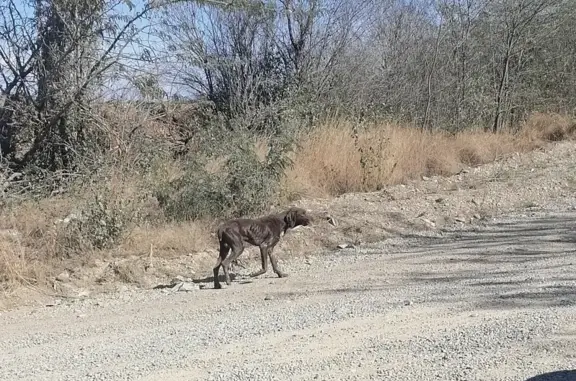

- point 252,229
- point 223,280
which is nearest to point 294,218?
point 252,229

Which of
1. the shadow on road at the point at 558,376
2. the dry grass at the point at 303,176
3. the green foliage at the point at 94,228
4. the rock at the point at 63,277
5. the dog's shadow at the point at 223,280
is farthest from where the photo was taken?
the green foliage at the point at 94,228

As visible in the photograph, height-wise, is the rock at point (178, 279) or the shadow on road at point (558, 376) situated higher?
the rock at point (178, 279)

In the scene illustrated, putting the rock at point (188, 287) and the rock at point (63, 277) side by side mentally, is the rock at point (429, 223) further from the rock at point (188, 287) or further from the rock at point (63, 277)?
the rock at point (63, 277)

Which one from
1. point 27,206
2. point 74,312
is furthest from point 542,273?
point 27,206

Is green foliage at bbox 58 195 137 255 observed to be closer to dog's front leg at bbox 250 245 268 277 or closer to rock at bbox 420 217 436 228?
dog's front leg at bbox 250 245 268 277

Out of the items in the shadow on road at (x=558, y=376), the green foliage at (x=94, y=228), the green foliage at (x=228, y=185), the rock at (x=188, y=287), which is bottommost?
the shadow on road at (x=558, y=376)

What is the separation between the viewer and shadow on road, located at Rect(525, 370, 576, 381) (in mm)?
4535

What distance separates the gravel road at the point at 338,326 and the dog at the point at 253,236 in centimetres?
24

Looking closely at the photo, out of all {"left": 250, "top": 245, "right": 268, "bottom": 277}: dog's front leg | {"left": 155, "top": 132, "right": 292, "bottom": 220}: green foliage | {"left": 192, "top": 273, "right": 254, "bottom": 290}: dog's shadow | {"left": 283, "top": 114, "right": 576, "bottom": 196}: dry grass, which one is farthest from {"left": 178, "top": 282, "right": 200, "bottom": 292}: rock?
{"left": 283, "top": 114, "right": 576, "bottom": 196}: dry grass

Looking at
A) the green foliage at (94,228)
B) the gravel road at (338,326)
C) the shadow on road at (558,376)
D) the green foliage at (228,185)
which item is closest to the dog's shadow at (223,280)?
the gravel road at (338,326)

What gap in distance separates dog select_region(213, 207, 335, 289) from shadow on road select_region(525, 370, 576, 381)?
3908 mm

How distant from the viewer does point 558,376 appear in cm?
458

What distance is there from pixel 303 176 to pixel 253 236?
480cm

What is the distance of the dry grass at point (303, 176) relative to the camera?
880cm
